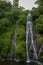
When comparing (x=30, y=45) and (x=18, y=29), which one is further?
(x=18, y=29)

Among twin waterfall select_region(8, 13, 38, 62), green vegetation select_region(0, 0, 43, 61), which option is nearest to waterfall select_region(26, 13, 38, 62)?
twin waterfall select_region(8, 13, 38, 62)

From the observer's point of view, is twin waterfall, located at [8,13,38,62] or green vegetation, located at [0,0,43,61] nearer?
twin waterfall, located at [8,13,38,62]

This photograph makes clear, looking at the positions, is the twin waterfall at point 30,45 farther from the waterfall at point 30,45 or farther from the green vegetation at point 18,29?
the green vegetation at point 18,29

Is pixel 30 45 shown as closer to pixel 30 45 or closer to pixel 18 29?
pixel 30 45

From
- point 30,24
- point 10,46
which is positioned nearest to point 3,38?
point 10,46

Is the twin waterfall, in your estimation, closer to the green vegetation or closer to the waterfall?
the waterfall

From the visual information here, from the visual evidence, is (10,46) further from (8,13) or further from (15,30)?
(8,13)

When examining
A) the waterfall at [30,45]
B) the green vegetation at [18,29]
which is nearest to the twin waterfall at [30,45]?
the waterfall at [30,45]

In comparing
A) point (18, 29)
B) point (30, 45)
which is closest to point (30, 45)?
point (30, 45)

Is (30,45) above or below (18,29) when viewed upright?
below

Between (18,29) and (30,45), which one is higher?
(18,29)

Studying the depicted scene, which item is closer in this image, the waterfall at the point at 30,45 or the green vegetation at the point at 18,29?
the waterfall at the point at 30,45
